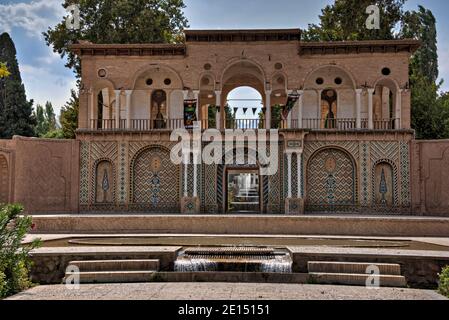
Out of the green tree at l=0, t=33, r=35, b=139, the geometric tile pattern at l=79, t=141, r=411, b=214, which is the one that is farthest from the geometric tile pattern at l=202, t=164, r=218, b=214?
the green tree at l=0, t=33, r=35, b=139

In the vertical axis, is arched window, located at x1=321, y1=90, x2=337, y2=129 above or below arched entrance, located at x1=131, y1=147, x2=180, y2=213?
above

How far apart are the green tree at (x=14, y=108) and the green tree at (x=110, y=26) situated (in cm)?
562

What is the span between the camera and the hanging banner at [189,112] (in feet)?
80.2

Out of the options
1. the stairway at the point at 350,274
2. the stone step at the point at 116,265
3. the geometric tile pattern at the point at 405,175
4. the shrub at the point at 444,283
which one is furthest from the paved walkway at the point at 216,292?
the geometric tile pattern at the point at 405,175

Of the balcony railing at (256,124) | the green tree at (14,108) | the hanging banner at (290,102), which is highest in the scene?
the green tree at (14,108)

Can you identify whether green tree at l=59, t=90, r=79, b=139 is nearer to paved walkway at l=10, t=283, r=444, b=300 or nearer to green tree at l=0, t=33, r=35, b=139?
green tree at l=0, t=33, r=35, b=139

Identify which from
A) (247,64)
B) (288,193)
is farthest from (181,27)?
(288,193)

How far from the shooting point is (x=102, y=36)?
108ft

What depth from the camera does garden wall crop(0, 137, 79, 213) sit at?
24.4 m

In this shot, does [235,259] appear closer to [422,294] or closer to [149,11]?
[422,294]

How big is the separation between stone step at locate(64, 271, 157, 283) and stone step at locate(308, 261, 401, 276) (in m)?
3.52

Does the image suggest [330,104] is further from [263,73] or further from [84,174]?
[84,174]

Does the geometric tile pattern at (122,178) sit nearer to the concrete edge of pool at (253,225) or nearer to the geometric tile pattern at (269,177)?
the geometric tile pattern at (269,177)

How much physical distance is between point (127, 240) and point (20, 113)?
85.6 feet
